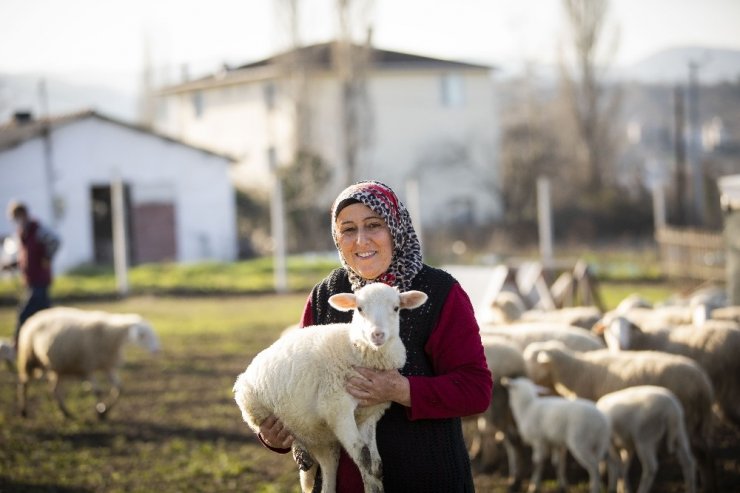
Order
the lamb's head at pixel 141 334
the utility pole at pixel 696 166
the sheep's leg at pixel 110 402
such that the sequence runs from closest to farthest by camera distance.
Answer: the sheep's leg at pixel 110 402 → the lamb's head at pixel 141 334 → the utility pole at pixel 696 166

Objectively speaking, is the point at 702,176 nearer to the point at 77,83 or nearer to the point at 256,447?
the point at 256,447

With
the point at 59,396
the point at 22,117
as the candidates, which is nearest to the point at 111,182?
the point at 22,117

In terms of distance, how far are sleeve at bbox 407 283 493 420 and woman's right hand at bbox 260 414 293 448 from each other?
0.52 m

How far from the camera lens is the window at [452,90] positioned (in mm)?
41312

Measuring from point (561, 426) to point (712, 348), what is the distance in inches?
77.9

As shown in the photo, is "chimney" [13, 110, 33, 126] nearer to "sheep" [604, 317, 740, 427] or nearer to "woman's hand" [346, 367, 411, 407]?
"sheep" [604, 317, 740, 427]

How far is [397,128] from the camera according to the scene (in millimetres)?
40656

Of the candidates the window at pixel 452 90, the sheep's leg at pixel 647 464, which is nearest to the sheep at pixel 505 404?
the sheep's leg at pixel 647 464

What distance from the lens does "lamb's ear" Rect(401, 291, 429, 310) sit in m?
3.42

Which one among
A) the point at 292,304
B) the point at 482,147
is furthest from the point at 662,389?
the point at 482,147

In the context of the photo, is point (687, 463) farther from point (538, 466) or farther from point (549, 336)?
point (549, 336)

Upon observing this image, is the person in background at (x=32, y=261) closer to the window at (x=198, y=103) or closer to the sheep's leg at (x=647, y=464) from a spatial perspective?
the sheep's leg at (x=647, y=464)

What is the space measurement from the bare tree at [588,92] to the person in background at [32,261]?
97.6 feet

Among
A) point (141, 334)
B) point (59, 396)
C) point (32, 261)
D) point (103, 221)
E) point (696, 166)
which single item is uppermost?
point (696, 166)
